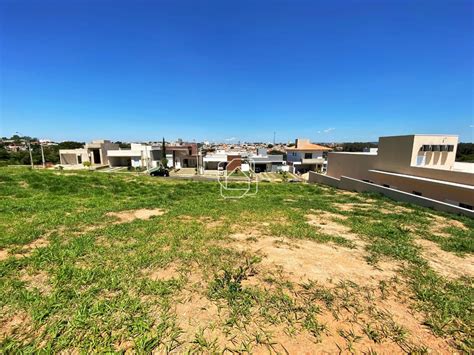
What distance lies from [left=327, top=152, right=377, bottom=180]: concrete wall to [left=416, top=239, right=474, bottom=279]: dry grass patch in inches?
621

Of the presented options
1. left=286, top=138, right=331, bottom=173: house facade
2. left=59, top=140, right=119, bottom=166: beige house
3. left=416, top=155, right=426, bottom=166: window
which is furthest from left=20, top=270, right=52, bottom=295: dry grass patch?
left=59, top=140, right=119, bottom=166: beige house

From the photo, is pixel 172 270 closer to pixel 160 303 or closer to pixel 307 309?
pixel 160 303

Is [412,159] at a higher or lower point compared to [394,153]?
lower

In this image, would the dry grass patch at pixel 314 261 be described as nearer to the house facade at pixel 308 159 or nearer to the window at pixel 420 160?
the window at pixel 420 160

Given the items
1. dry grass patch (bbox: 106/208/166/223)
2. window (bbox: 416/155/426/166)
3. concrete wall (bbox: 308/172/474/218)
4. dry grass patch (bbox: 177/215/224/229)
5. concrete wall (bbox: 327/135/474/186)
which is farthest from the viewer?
window (bbox: 416/155/426/166)

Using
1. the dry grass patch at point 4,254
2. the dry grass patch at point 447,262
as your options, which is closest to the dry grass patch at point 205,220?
the dry grass patch at point 4,254

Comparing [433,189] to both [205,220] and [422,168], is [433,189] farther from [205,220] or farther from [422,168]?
[205,220]

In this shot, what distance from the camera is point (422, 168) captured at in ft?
45.9

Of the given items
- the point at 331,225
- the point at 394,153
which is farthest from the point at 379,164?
the point at 331,225

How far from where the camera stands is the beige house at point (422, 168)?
1138 centimetres

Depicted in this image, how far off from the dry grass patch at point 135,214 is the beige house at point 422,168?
46.4ft

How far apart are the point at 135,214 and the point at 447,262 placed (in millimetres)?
7853

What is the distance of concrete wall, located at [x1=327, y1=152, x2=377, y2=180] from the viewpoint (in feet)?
63.2

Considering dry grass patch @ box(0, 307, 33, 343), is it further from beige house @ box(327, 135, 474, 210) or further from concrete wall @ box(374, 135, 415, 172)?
concrete wall @ box(374, 135, 415, 172)
